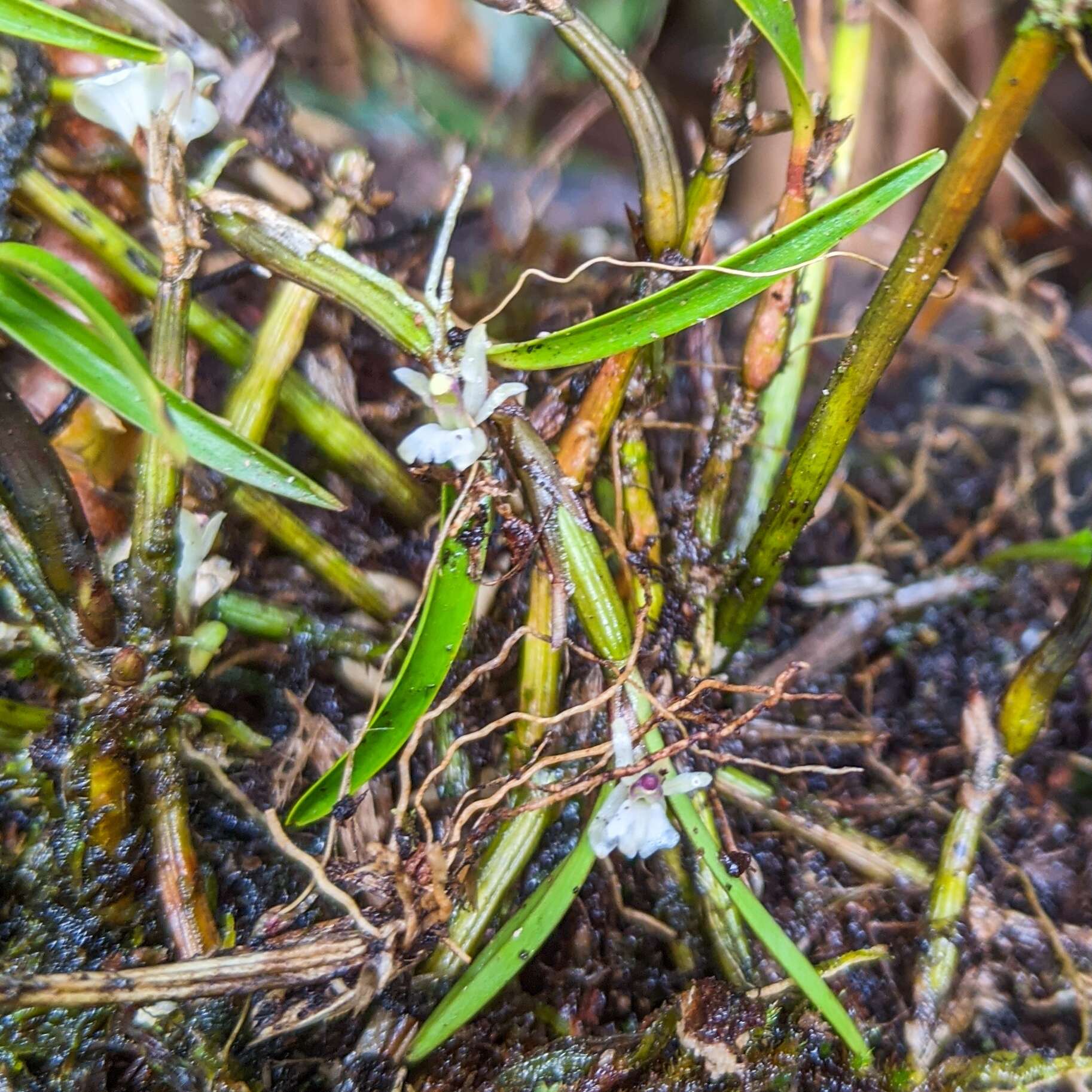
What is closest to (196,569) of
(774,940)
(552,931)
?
(552,931)

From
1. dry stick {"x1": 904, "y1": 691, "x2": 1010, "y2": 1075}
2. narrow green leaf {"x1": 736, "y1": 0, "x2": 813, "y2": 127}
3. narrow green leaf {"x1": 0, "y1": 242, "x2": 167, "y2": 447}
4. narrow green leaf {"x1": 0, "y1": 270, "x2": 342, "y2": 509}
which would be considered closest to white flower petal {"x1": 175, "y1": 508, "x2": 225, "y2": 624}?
narrow green leaf {"x1": 0, "y1": 270, "x2": 342, "y2": 509}

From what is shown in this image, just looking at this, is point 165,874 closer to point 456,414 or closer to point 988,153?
point 456,414

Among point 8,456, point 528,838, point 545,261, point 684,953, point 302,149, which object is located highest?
point 302,149

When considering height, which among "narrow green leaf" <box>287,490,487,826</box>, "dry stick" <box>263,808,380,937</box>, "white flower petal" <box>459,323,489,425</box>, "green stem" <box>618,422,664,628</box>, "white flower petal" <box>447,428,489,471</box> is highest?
"white flower petal" <box>459,323,489,425</box>

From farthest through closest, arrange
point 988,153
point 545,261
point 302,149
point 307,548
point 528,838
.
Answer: point 545,261
point 302,149
point 307,548
point 528,838
point 988,153

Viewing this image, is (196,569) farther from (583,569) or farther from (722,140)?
(722,140)

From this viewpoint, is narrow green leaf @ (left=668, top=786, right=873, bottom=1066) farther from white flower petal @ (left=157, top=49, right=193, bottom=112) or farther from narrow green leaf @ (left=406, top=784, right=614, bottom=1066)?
white flower petal @ (left=157, top=49, right=193, bottom=112)

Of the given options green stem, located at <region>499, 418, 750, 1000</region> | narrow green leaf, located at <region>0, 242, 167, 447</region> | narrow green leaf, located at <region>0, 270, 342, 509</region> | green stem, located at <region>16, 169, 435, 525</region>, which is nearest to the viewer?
narrow green leaf, located at <region>0, 242, 167, 447</region>

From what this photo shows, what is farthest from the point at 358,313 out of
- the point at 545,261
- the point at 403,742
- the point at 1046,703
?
the point at 1046,703
